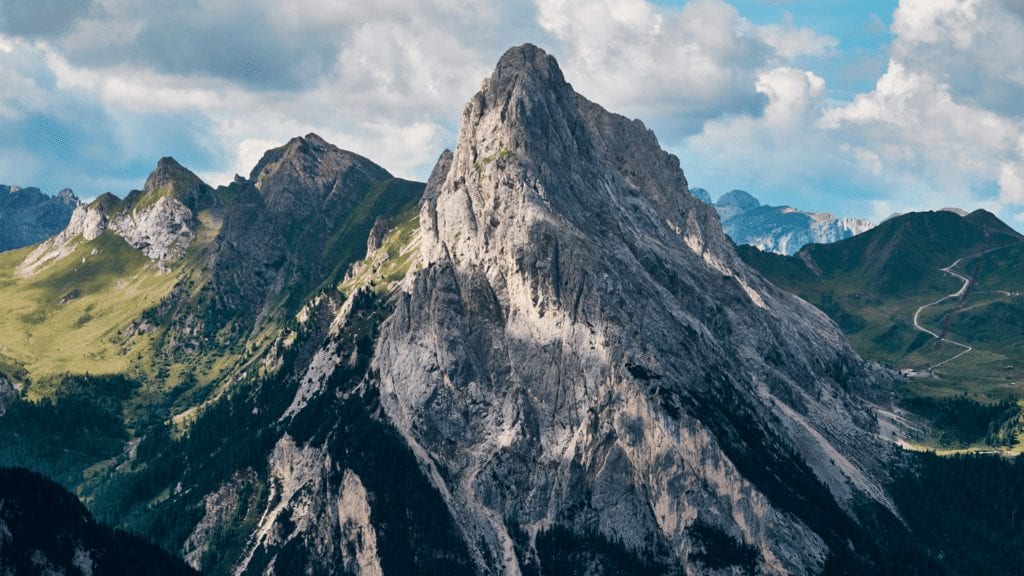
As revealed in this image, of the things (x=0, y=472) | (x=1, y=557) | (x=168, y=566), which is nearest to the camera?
(x=1, y=557)

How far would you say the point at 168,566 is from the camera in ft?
611

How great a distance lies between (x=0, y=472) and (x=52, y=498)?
9974mm

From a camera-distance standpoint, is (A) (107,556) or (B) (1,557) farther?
(A) (107,556)

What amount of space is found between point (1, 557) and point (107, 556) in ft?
64.9

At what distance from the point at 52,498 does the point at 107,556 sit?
14.6 metres

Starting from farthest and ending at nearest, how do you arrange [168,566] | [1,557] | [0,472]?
[168,566], [0,472], [1,557]

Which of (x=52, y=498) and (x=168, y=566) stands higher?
(x=52, y=498)

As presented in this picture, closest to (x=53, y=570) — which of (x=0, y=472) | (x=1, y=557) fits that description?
(x=1, y=557)

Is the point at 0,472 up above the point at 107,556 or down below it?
above

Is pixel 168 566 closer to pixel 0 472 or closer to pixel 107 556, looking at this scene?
pixel 107 556

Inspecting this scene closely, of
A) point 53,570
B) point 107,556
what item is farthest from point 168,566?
point 53,570

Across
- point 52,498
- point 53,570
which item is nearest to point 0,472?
point 52,498

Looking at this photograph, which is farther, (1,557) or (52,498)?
(52,498)

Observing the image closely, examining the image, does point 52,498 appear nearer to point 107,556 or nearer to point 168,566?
point 107,556
